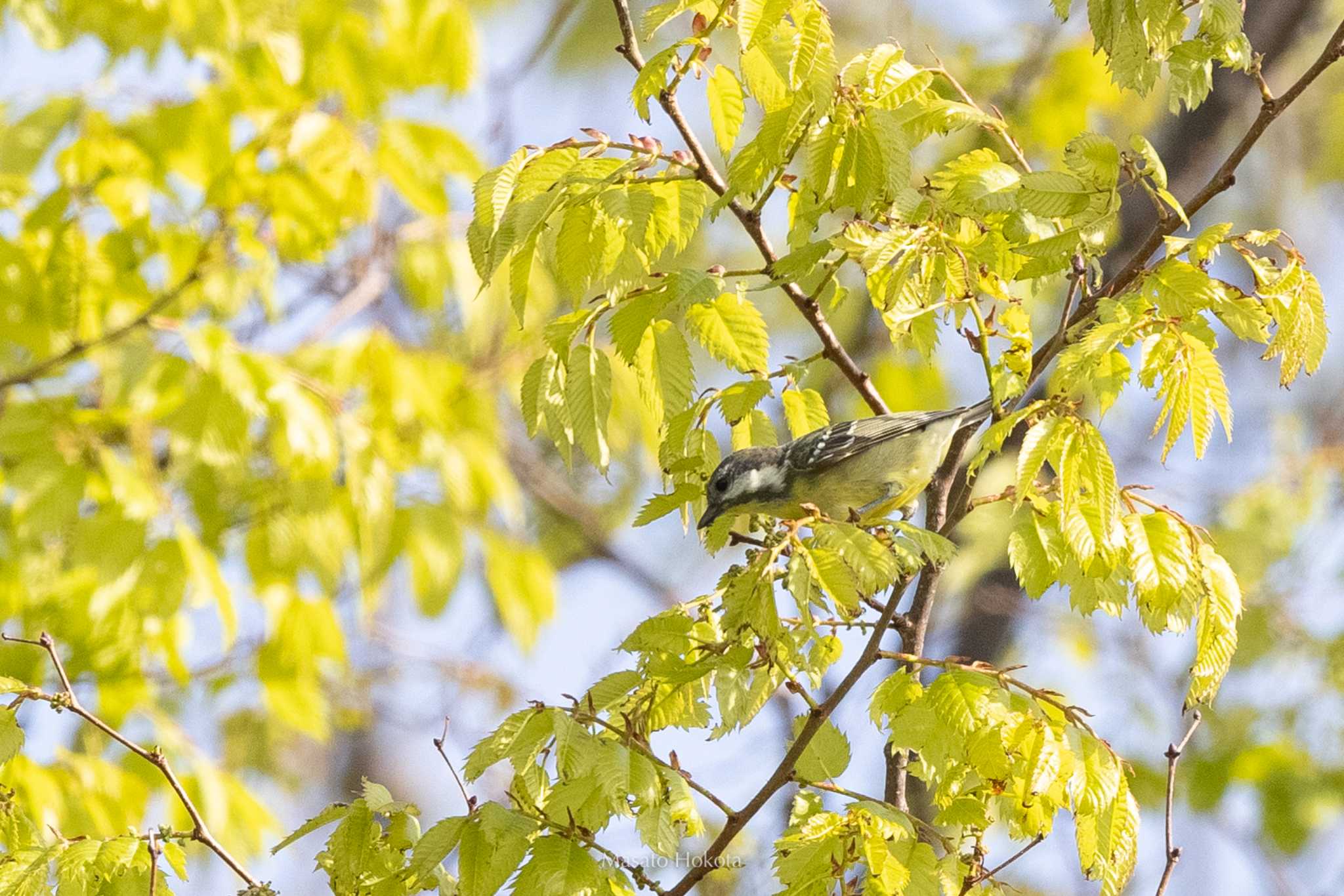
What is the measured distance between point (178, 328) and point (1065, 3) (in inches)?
155

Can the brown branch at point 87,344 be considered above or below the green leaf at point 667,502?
above

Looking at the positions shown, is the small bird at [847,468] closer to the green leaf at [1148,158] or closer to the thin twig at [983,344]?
the thin twig at [983,344]

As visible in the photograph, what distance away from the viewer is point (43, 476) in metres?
5.41

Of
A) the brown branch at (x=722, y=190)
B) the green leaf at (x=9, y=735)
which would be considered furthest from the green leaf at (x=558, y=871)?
the brown branch at (x=722, y=190)

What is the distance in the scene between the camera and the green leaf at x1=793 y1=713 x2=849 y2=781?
314 cm

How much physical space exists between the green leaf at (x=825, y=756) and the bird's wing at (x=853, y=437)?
1.97 m

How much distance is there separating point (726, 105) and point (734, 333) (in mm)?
567

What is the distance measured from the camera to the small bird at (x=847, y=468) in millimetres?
5000

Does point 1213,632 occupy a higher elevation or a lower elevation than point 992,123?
lower

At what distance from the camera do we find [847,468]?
5.42 m

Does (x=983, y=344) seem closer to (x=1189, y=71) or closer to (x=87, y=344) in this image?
(x=1189, y=71)

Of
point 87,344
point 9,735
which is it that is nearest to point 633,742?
point 9,735

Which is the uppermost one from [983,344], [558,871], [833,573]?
[983,344]

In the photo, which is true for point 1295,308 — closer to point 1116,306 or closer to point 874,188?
point 1116,306
